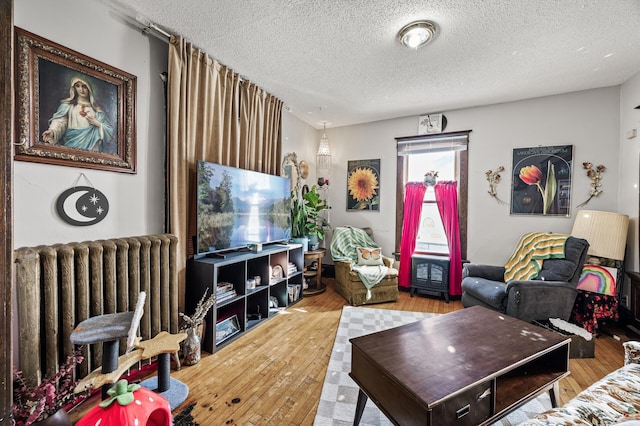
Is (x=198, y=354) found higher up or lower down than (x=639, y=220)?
lower down

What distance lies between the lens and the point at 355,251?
12.6 ft

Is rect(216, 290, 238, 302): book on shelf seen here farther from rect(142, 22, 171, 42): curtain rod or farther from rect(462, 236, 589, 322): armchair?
rect(462, 236, 589, 322): armchair

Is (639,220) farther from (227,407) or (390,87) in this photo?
(227,407)

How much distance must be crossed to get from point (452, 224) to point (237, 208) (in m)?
2.89

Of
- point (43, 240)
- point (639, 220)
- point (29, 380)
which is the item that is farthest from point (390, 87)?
point (29, 380)

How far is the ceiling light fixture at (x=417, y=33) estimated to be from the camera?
1.94m

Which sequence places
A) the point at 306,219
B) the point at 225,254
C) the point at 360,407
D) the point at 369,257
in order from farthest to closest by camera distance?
the point at 306,219 → the point at 369,257 → the point at 225,254 → the point at 360,407

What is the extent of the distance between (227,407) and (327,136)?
4.05m

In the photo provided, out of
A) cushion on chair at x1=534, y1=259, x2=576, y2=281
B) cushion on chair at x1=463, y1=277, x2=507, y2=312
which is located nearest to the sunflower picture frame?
cushion on chair at x1=463, y1=277, x2=507, y2=312

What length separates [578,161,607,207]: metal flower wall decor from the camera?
2.98 metres

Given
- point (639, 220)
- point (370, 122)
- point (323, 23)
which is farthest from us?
point (370, 122)

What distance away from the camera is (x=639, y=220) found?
8.29ft

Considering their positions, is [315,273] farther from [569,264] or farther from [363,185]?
[569,264]

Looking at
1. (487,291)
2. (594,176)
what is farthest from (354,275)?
(594,176)
